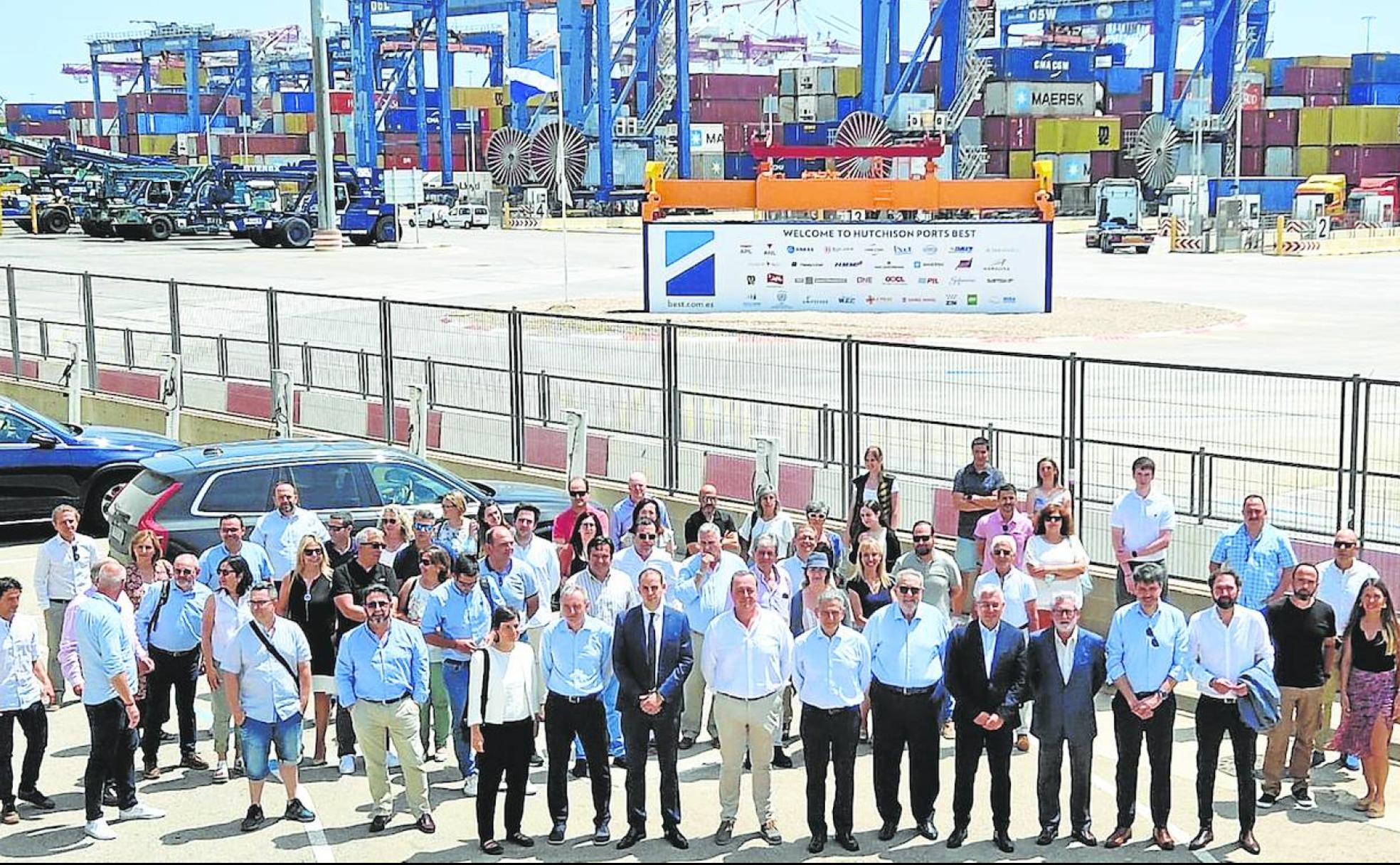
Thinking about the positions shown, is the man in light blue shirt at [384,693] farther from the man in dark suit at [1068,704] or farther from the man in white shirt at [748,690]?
the man in dark suit at [1068,704]

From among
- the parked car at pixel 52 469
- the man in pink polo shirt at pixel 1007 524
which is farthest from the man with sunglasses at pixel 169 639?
the parked car at pixel 52 469

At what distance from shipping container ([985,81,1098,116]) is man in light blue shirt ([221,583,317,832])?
97.7 meters

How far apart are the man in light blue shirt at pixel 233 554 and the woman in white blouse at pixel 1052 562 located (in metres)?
4.65

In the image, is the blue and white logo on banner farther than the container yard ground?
Yes

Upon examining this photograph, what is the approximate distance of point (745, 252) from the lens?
3356 cm

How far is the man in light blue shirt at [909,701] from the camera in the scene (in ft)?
26.7

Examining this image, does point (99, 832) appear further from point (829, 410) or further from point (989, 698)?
point (829, 410)

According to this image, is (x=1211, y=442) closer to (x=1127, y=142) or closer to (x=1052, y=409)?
(x=1052, y=409)

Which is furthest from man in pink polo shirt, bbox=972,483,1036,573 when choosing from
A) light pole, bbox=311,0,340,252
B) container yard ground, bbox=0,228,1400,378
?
light pole, bbox=311,0,340,252

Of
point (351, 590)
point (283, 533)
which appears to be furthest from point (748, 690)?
point (283, 533)

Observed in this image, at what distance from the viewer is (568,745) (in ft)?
27.0

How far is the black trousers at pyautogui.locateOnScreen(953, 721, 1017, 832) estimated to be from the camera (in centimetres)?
802

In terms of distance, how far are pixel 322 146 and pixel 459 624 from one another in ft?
155

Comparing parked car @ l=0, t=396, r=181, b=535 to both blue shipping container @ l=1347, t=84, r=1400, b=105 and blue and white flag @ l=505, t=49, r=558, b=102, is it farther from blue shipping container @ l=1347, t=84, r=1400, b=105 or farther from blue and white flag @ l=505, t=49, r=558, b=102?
blue shipping container @ l=1347, t=84, r=1400, b=105
